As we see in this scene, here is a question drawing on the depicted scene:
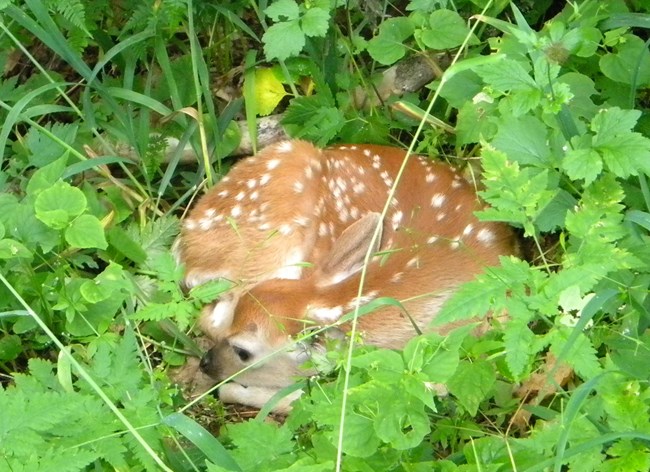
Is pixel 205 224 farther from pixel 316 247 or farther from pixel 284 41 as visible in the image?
pixel 284 41

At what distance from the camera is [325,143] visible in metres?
3.88

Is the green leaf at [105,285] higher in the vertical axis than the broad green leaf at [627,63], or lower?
lower

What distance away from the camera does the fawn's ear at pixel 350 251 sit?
333cm

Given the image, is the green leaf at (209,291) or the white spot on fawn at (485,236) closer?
the green leaf at (209,291)

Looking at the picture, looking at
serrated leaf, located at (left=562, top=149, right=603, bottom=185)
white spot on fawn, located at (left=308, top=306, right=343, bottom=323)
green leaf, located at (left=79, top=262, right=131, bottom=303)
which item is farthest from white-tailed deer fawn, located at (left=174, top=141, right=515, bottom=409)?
serrated leaf, located at (left=562, top=149, right=603, bottom=185)

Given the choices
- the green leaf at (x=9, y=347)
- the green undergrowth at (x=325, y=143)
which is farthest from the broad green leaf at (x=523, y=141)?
the green leaf at (x=9, y=347)

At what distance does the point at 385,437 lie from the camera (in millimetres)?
2234

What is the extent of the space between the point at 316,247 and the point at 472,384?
1174mm

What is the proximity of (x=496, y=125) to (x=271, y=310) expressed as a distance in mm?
991

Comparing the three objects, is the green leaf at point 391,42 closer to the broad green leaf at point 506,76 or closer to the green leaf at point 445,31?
the green leaf at point 445,31


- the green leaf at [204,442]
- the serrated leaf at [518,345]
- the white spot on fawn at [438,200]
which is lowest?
the white spot on fawn at [438,200]

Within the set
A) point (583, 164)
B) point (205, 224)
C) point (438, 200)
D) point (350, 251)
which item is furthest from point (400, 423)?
point (205, 224)

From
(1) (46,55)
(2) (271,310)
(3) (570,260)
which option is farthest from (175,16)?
(3) (570,260)

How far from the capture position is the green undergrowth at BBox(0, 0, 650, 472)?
2311mm
